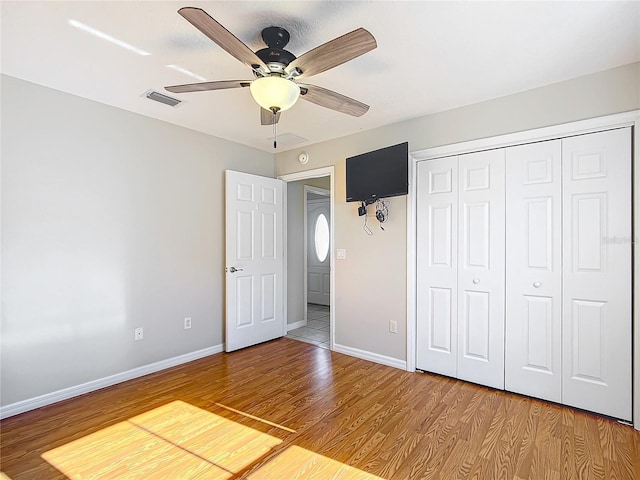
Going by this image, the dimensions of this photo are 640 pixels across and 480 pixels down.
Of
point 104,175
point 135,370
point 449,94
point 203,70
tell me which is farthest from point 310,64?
point 135,370

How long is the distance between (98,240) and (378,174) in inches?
102

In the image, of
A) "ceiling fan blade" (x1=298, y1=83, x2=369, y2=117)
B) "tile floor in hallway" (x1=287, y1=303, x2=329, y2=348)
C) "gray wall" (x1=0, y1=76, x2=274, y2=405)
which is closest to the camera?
"ceiling fan blade" (x1=298, y1=83, x2=369, y2=117)

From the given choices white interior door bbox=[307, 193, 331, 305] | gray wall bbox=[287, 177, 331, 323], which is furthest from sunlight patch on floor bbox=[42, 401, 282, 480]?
white interior door bbox=[307, 193, 331, 305]

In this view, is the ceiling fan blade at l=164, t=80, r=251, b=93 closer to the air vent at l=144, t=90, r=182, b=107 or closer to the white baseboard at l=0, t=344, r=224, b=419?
the air vent at l=144, t=90, r=182, b=107

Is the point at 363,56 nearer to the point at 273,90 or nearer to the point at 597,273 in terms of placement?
the point at 273,90

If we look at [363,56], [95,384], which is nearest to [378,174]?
[363,56]

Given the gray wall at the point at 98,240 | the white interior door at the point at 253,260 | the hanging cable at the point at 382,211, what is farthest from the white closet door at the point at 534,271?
the gray wall at the point at 98,240

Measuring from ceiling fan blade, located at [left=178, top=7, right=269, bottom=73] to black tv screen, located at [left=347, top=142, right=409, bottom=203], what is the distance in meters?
1.62

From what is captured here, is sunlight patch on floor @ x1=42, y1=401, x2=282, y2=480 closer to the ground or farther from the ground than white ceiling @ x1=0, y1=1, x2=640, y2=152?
closer to the ground

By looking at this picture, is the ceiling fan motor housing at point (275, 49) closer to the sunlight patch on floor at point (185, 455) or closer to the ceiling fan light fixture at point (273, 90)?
the ceiling fan light fixture at point (273, 90)

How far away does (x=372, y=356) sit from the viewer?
11.5ft

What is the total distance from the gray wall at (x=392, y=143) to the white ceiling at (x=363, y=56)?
119 mm

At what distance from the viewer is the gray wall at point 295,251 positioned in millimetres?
4754

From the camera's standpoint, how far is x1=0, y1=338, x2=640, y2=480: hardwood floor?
6.02 feet
